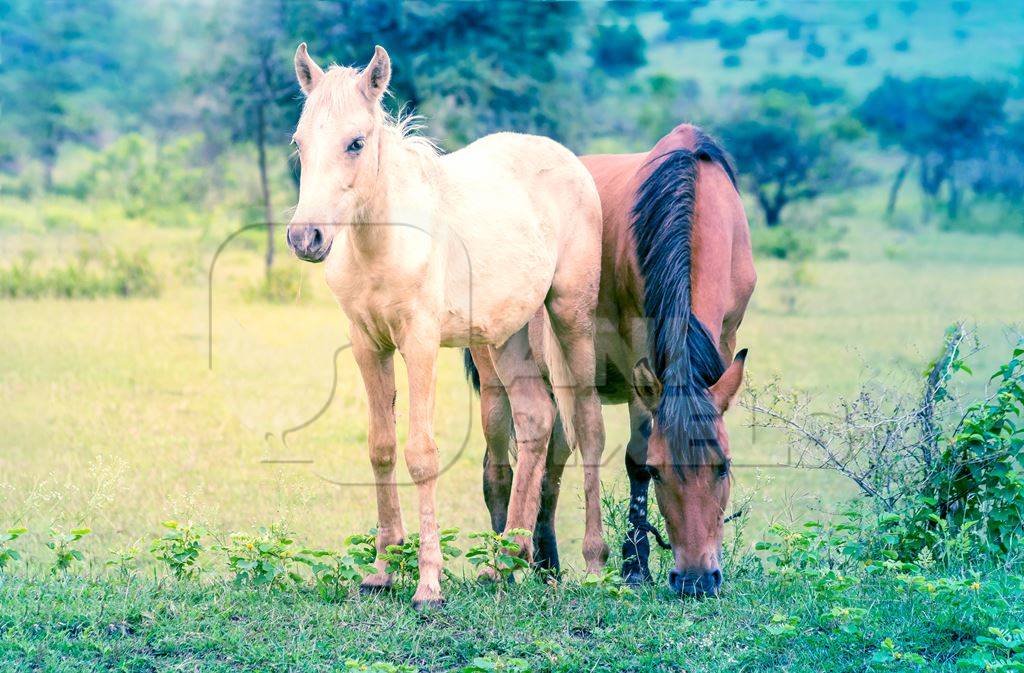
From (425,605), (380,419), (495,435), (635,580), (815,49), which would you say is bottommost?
(635,580)

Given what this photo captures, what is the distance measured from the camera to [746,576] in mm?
5246

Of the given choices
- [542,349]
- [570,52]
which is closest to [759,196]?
[570,52]

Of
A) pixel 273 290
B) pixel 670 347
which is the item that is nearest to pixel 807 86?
pixel 273 290

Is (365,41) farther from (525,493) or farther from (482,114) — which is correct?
(525,493)

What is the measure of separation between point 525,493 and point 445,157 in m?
A: 1.61

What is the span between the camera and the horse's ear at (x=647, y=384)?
470 cm

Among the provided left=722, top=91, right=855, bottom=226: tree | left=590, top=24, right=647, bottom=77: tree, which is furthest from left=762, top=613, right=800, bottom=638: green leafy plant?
left=590, top=24, right=647, bottom=77: tree

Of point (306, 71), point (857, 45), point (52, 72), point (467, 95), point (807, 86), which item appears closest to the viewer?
point (306, 71)

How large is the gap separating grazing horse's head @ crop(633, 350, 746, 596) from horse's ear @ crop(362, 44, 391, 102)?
1.69 metres

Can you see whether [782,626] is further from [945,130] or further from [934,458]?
[945,130]

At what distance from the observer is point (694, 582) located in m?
4.48

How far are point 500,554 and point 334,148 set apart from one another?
1907 millimetres

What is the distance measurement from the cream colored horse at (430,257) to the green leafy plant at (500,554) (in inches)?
7.7

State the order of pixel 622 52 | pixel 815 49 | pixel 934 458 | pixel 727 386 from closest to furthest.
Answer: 1. pixel 727 386
2. pixel 934 458
3. pixel 622 52
4. pixel 815 49
